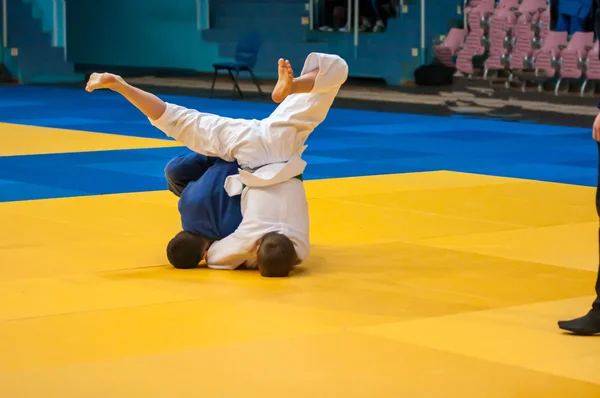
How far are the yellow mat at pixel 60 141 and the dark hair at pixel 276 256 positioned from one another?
24.9 ft

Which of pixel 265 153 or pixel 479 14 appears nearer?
pixel 265 153

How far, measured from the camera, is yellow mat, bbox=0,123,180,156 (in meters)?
14.8

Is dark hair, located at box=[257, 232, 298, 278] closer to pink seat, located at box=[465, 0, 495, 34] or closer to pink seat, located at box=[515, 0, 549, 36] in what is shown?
pink seat, located at box=[515, 0, 549, 36]

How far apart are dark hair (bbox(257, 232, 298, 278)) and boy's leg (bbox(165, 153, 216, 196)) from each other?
3.20 feet

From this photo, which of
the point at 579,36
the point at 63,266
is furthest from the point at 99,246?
the point at 579,36

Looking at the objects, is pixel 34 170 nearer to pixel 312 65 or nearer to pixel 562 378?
pixel 312 65

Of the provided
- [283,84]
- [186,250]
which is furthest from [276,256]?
[283,84]

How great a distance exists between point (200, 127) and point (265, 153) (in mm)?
471

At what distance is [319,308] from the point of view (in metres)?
6.61

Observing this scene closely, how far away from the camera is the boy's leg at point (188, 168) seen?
8.18m

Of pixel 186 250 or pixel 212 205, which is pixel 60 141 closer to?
pixel 212 205

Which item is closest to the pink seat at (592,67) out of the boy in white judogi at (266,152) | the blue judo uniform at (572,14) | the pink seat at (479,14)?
the blue judo uniform at (572,14)

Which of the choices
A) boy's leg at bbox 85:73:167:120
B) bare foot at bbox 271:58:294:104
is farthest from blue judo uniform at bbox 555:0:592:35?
bare foot at bbox 271:58:294:104

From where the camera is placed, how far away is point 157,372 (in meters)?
5.38
